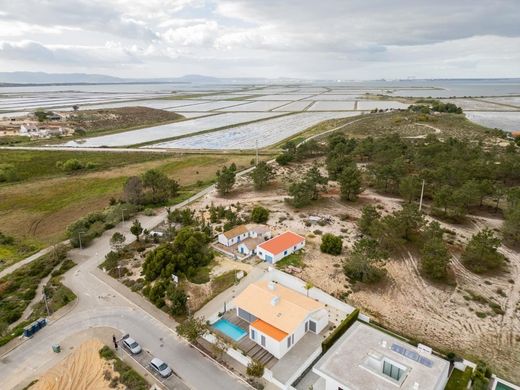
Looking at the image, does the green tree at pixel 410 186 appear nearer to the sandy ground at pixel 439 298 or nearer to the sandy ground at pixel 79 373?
the sandy ground at pixel 439 298

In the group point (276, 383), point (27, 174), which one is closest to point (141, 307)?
point (276, 383)

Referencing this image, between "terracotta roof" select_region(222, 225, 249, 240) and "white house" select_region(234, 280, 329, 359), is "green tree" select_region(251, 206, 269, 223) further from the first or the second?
"white house" select_region(234, 280, 329, 359)

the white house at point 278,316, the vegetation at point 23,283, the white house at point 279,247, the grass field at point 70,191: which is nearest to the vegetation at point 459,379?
the white house at point 278,316

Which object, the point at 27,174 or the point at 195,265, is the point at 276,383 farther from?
the point at 27,174

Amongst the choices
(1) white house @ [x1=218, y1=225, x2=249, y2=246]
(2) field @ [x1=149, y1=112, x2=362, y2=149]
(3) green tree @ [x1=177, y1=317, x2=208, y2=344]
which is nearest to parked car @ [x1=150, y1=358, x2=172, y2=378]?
(3) green tree @ [x1=177, y1=317, x2=208, y2=344]

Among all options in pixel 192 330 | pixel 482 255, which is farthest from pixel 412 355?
pixel 482 255

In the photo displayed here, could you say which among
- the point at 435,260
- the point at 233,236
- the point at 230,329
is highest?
the point at 435,260

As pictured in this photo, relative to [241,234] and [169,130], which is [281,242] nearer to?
[241,234]
